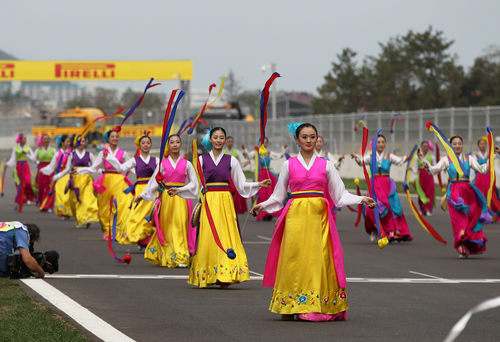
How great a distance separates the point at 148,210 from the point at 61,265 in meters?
2.07

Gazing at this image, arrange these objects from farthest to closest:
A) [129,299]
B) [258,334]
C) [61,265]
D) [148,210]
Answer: [148,210] → [61,265] → [129,299] → [258,334]

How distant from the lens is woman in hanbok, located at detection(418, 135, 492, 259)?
1259 cm

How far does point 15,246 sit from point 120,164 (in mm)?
5261

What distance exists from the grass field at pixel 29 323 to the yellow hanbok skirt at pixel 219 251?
6.36 feet

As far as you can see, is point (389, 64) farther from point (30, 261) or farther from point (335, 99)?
point (30, 261)

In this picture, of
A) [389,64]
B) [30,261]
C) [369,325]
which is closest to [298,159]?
[369,325]

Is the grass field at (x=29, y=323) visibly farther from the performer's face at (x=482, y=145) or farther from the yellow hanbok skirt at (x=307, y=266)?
the performer's face at (x=482, y=145)

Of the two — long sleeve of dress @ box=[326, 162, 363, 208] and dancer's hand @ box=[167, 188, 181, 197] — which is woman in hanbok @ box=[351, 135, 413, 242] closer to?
dancer's hand @ box=[167, 188, 181, 197]

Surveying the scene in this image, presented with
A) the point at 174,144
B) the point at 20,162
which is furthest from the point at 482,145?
the point at 20,162

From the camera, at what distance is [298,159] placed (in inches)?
300

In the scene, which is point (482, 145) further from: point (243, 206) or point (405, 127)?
point (405, 127)

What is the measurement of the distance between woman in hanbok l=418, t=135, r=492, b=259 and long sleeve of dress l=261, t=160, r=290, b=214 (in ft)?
16.8

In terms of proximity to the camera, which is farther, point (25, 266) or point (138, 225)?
point (138, 225)

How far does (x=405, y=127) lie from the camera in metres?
31.2
